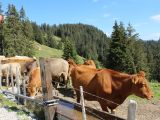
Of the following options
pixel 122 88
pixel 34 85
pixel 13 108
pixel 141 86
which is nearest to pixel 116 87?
pixel 122 88

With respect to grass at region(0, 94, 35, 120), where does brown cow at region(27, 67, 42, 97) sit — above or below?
above

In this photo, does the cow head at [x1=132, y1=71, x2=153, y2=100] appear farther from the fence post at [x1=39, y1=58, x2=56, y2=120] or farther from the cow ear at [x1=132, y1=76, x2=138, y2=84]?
the fence post at [x1=39, y1=58, x2=56, y2=120]

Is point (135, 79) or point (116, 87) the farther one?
point (116, 87)

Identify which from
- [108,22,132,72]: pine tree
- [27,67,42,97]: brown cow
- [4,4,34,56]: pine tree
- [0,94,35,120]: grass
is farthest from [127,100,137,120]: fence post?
[4,4,34,56]: pine tree

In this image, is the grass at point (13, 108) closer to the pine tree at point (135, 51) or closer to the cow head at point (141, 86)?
the cow head at point (141, 86)

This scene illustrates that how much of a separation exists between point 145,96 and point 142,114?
405cm

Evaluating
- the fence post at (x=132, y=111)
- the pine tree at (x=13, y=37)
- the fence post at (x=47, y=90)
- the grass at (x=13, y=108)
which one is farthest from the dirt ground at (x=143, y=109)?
the pine tree at (x=13, y=37)

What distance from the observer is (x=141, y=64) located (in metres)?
73.7

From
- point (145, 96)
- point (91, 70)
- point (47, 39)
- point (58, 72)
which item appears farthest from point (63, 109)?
point (47, 39)

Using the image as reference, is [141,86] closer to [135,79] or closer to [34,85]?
[135,79]

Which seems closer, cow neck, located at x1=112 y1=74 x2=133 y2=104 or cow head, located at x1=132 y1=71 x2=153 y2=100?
cow head, located at x1=132 y1=71 x2=153 y2=100

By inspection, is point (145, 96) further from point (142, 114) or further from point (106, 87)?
point (142, 114)

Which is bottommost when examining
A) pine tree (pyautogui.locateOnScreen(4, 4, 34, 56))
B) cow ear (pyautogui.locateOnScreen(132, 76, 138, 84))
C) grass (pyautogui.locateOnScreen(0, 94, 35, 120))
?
grass (pyautogui.locateOnScreen(0, 94, 35, 120))

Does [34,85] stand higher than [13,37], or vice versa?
[13,37]
